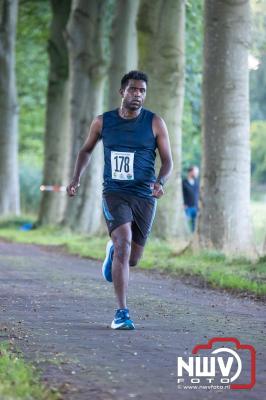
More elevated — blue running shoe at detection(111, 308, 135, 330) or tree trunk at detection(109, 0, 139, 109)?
tree trunk at detection(109, 0, 139, 109)

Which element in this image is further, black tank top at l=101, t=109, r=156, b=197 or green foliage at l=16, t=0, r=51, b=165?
green foliage at l=16, t=0, r=51, b=165

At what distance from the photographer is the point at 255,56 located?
2603 centimetres

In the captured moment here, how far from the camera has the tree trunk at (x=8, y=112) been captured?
39125 mm

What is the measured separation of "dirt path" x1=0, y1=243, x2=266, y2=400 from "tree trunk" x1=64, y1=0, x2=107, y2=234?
13.3 m

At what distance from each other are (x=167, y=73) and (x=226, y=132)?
4579mm

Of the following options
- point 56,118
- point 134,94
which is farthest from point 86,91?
point 134,94

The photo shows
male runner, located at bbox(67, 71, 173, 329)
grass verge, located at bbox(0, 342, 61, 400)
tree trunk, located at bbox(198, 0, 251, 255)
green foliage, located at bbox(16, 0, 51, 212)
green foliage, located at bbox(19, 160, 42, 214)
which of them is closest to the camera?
grass verge, located at bbox(0, 342, 61, 400)

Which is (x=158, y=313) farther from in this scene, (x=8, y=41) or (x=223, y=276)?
(x=8, y=41)

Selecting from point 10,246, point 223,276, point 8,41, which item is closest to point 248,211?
point 223,276

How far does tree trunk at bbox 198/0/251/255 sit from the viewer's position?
18547 millimetres

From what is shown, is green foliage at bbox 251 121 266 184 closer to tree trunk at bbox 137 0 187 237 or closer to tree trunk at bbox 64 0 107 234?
tree trunk at bbox 137 0 187 237

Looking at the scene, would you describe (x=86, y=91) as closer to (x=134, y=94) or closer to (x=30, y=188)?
(x=134, y=94)

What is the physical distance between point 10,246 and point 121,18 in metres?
6.34

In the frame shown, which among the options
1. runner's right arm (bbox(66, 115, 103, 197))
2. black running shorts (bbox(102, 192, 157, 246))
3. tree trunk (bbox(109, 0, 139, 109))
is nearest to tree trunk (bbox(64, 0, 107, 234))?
tree trunk (bbox(109, 0, 139, 109))
